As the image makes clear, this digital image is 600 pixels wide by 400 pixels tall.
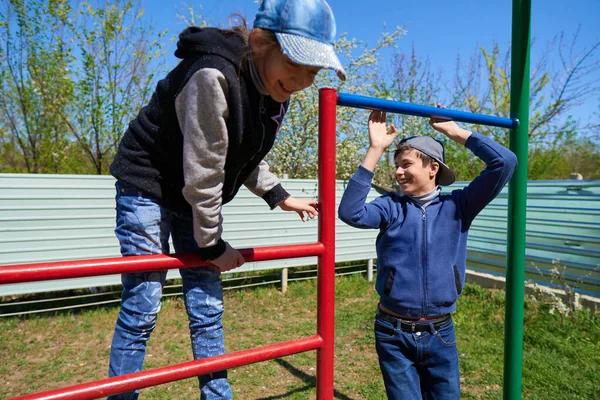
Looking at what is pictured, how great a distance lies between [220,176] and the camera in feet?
3.75

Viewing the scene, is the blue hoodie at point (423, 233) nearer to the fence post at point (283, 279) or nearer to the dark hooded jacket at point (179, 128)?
the dark hooded jacket at point (179, 128)

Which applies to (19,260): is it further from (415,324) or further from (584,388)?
(584,388)

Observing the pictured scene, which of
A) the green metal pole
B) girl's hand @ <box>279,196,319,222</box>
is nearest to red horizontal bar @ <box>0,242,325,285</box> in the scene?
girl's hand @ <box>279,196,319,222</box>

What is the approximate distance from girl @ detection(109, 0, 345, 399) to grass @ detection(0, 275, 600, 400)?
1.87 metres

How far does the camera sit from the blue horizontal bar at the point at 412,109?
1.44 metres

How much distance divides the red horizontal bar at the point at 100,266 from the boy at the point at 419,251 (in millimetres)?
609

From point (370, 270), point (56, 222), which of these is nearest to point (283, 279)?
point (370, 270)

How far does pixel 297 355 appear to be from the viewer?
365cm

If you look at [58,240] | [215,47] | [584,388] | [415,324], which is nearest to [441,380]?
[415,324]

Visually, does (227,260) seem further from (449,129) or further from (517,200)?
(517,200)

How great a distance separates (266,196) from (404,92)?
7.98 meters

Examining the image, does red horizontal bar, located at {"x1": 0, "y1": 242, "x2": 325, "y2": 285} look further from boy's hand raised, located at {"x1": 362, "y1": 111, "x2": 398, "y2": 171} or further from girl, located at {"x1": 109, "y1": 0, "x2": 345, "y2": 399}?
boy's hand raised, located at {"x1": 362, "y1": 111, "x2": 398, "y2": 171}

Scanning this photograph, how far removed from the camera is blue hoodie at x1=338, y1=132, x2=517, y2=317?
65.1 inches

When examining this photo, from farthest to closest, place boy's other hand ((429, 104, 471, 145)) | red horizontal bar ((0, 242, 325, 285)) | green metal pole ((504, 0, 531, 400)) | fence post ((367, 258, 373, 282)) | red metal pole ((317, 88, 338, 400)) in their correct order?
1. fence post ((367, 258, 373, 282))
2. green metal pole ((504, 0, 531, 400))
3. boy's other hand ((429, 104, 471, 145))
4. red metal pole ((317, 88, 338, 400))
5. red horizontal bar ((0, 242, 325, 285))
